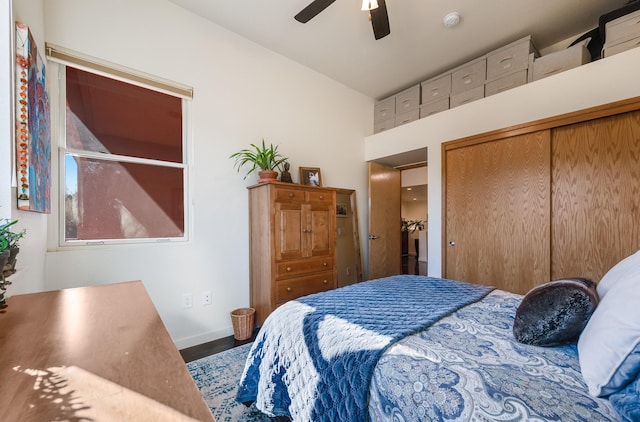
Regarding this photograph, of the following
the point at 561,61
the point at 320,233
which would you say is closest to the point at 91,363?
the point at 320,233

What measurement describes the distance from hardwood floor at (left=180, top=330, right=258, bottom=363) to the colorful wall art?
144 centimetres

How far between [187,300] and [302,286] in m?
1.03

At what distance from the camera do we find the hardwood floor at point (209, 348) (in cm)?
214

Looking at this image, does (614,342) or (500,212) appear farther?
(500,212)

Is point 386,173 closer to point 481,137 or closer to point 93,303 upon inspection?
point 481,137

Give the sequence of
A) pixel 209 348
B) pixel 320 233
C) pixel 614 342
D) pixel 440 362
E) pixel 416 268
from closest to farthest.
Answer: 1. pixel 614 342
2. pixel 440 362
3. pixel 209 348
4. pixel 320 233
5. pixel 416 268

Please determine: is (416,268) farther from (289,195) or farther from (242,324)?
(242,324)

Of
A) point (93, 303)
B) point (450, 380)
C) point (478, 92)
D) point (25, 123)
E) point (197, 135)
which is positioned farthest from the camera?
point (478, 92)

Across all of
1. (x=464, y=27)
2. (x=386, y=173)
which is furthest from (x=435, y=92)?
(x=386, y=173)

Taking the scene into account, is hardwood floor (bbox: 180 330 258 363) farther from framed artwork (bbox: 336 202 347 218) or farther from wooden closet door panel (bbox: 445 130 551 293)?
wooden closet door panel (bbox: 445 130 551 293)

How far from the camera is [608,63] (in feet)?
6.70

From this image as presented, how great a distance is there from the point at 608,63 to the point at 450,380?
2.77 m

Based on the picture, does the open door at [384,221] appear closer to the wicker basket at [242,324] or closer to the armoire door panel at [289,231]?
the armoire door panel at [289,231]

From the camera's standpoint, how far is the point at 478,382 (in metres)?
0.78
